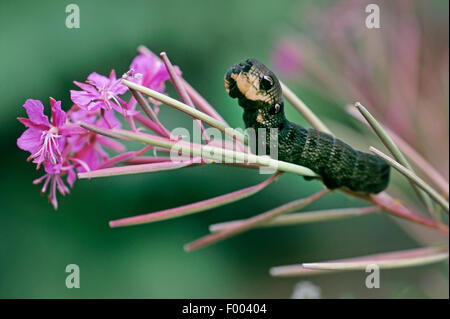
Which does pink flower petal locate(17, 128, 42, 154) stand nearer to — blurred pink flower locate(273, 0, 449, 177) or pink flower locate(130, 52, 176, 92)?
pink flower locate(130, 52, 176, 92)

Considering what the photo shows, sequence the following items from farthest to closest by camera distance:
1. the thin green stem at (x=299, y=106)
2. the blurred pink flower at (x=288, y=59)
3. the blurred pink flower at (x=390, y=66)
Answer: the blurred pink flower at (x=288, y=59) → the blurred pink flower at (x=390, y=66) → the thin green stem at (x=299, y=106)

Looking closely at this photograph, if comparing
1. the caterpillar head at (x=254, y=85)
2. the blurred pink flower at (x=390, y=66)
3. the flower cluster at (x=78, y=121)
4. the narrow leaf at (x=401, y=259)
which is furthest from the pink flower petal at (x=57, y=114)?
the blurred pink flower at (x=390, y=66)

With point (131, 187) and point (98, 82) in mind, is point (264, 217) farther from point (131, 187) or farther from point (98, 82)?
point (131, 187)

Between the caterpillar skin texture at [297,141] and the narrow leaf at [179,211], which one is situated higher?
the caterpillar skin texture at [297,141]

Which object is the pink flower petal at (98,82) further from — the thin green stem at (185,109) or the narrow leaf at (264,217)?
the narrow leaf at (264,217)

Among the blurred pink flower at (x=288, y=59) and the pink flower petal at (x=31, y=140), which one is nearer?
the pink flower petal at (x=31, y=140)

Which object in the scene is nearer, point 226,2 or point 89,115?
point 89,115

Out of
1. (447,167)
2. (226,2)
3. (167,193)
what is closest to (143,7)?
(226,2)
